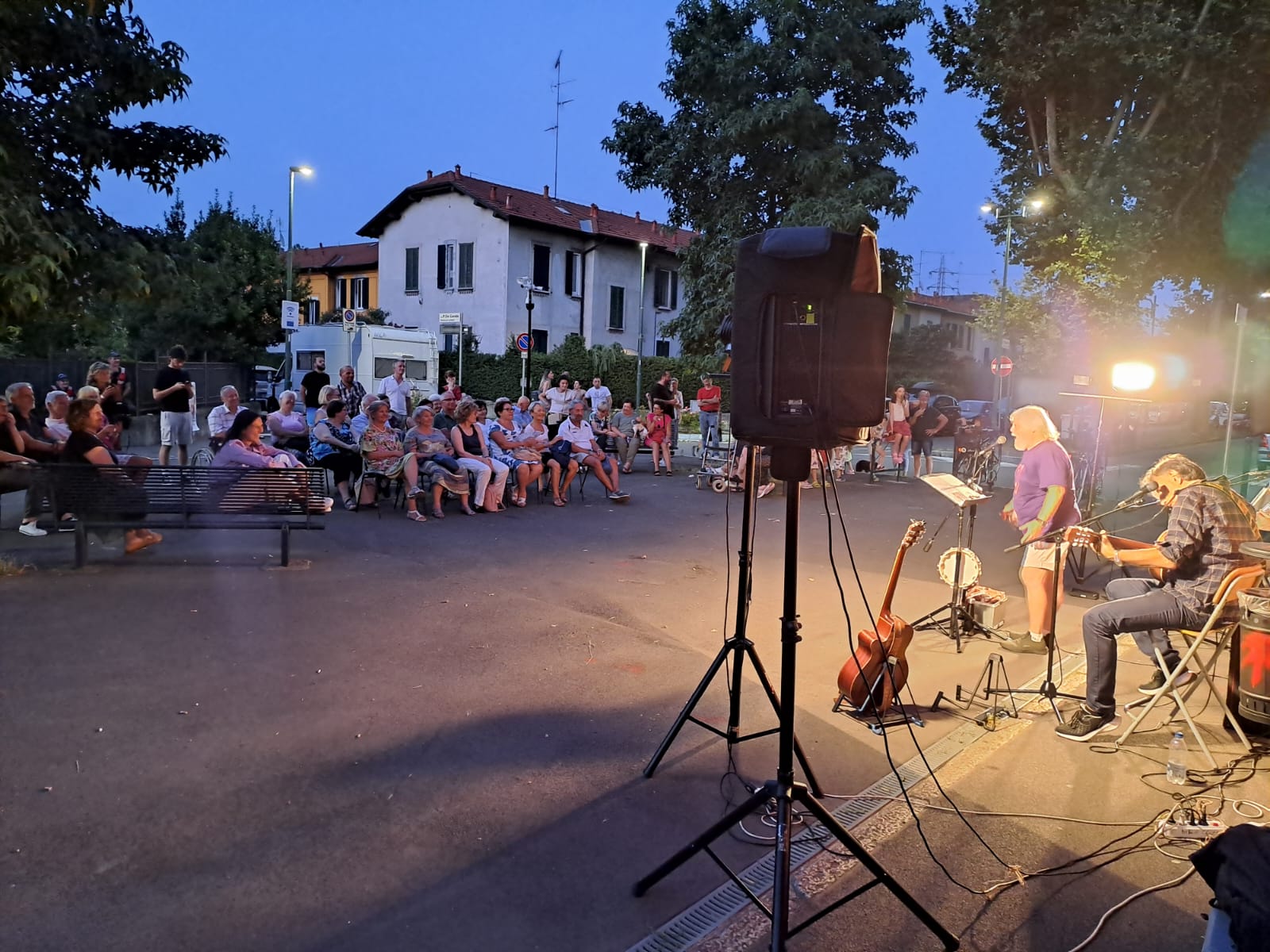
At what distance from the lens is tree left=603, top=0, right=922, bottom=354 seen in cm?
2188

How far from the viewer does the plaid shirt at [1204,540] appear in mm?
4734

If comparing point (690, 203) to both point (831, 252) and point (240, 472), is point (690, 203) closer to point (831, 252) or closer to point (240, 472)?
point (240, 472)

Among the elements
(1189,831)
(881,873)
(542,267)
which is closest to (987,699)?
(1189,831)

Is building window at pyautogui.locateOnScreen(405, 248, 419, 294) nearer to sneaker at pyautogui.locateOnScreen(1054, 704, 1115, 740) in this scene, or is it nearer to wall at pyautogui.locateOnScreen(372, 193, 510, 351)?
wall at pyautogui.locateOnScreen(372, 193, 510, 351)

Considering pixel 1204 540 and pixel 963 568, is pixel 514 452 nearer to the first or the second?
pixel 963 568

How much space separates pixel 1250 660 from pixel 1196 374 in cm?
2977

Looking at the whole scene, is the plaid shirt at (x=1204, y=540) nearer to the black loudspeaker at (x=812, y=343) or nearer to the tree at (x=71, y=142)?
the black loudspeaker at (x=812, y=343)

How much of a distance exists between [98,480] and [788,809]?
6.46m

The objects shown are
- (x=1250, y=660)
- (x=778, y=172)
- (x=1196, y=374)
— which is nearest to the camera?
(x=1250, y=660)

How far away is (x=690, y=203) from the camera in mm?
24172

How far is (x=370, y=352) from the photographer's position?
989 inches

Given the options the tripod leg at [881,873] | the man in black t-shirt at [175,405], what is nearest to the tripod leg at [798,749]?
the tripod leg at [881,873]

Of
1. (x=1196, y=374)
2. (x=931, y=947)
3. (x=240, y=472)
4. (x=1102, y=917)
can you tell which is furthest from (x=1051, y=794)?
(x=1196, y=374)

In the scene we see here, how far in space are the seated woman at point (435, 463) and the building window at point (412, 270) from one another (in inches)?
1112
